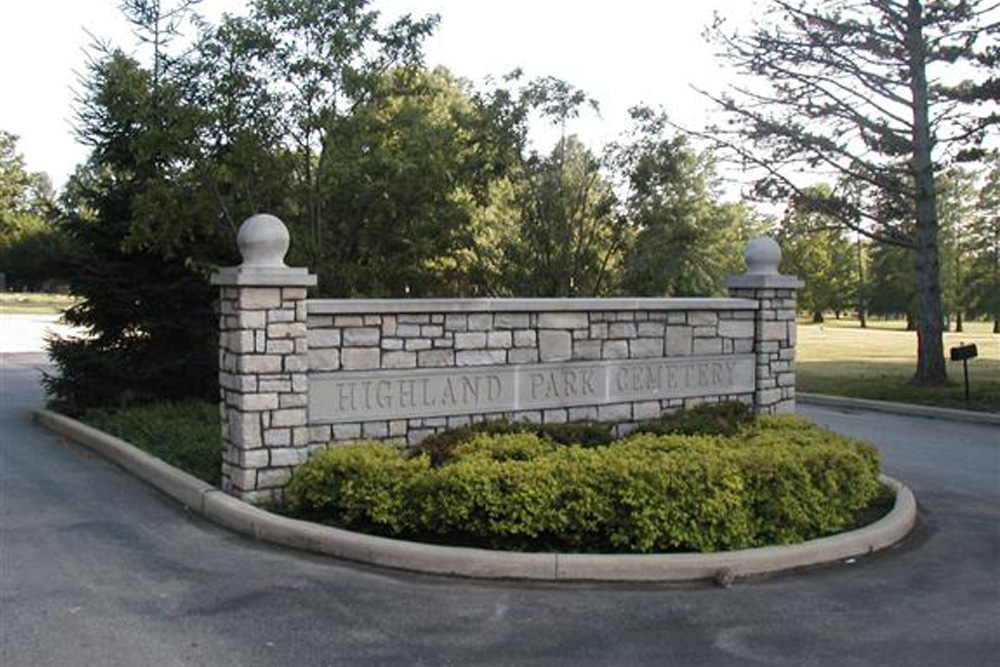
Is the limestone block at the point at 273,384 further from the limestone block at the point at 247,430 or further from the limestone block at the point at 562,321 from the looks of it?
the limestone block at the point at 562,321

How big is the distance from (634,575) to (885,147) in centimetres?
1457

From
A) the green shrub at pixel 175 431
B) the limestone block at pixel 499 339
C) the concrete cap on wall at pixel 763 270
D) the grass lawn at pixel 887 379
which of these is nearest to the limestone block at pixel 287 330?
the green shrub at pixel 175 431

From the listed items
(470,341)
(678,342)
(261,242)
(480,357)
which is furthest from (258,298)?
(678,342)

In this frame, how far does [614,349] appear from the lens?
8883 mm

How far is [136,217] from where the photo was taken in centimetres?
1035

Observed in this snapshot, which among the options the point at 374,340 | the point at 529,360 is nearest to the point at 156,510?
the point at 374,340

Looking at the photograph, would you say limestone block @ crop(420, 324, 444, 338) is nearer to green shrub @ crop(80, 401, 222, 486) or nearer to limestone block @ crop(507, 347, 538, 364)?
limestone block @ crop(507, 347, 538, 364)

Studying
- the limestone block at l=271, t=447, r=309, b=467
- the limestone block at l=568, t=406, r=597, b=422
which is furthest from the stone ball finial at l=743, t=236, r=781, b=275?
the limestone block at l=271, t=447, r=309, b=467

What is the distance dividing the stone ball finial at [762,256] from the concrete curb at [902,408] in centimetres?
695

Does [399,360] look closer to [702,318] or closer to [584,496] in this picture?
[584,496]

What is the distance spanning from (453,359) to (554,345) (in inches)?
41.5

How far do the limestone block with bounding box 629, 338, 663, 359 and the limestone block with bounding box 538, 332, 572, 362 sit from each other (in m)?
0.75

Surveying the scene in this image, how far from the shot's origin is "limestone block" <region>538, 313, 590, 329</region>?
8.40 m

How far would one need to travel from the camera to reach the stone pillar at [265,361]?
6.92 m
